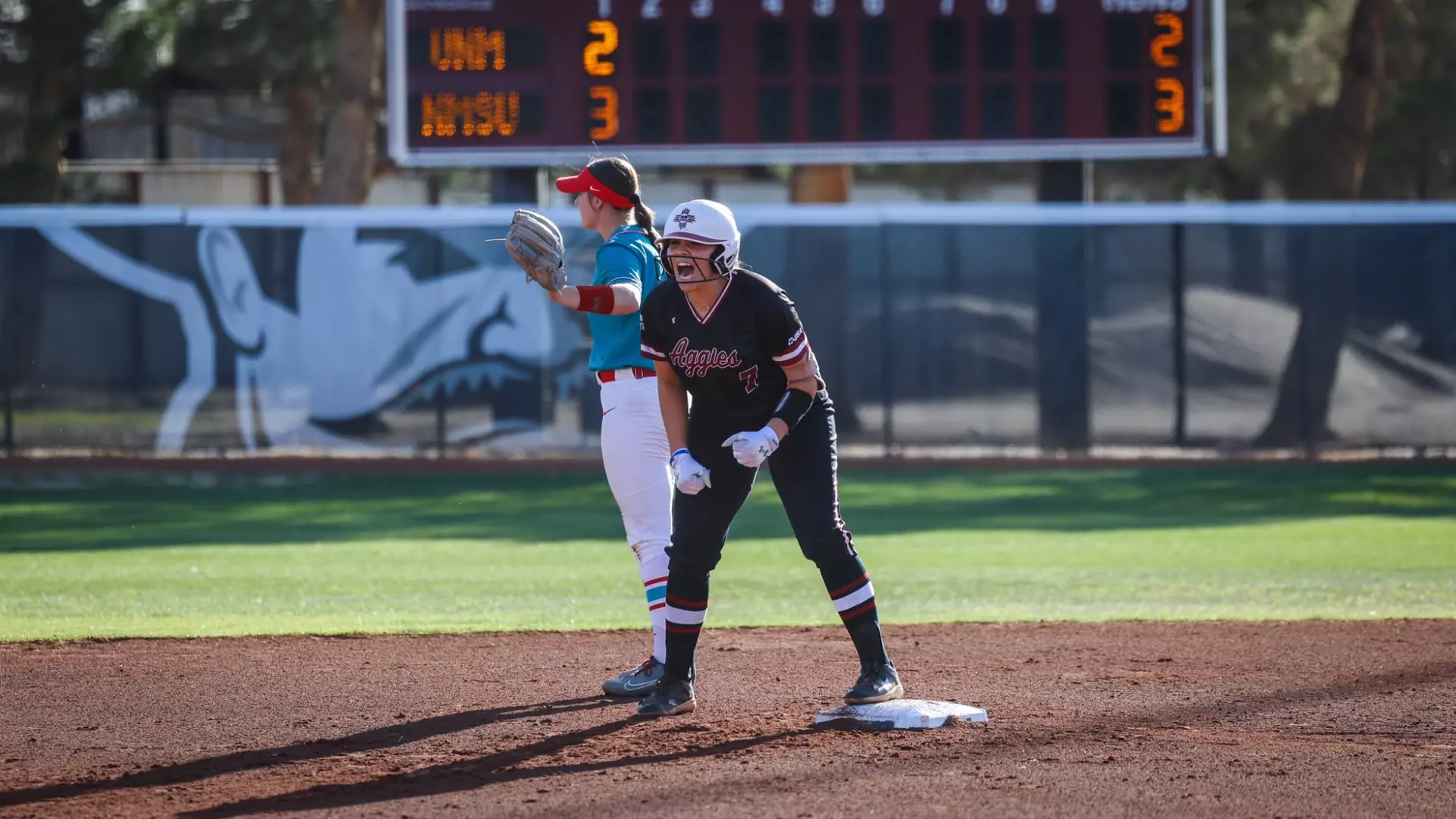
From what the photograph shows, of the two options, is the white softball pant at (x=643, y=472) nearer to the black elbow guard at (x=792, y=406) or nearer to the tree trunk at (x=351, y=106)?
the black elbow guard at (x=792, y=406)

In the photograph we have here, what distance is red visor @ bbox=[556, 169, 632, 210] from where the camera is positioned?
5812mm

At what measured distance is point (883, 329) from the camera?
15930mm

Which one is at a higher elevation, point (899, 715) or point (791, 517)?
point (791, 517)

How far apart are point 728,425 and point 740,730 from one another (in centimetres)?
103

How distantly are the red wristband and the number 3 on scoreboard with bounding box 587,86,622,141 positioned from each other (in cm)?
1018

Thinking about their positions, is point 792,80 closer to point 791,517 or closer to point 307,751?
point 791,517

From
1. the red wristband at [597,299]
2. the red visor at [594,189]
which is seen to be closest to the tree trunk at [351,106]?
the red visor at [594,189]

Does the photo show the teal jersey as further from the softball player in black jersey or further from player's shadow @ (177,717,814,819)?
player's shadow @ (177,717,814,819)

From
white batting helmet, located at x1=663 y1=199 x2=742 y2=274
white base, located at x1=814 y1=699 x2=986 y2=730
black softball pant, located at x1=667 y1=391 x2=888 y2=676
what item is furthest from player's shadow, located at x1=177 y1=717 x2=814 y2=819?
white batting helmet, located at x1=663 y1=199 x2=742 y2=274

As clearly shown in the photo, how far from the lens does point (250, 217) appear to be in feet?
51.9

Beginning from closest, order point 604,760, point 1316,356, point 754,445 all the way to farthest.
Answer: point 604,760 → point 754,445 → point 1316,356

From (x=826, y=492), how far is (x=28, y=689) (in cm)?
324

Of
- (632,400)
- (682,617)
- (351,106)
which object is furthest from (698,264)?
(351,106)

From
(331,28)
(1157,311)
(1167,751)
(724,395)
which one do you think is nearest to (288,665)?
(724,395)
